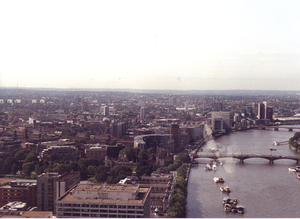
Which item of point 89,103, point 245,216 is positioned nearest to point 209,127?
point 89,103

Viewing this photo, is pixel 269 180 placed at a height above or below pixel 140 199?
below

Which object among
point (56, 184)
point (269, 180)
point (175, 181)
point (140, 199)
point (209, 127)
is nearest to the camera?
point (140, 199)

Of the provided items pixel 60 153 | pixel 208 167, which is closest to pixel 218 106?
pixel 208 167

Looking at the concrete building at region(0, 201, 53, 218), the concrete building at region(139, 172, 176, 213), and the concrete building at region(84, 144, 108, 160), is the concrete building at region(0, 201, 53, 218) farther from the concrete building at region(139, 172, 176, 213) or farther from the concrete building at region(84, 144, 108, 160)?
the concrete building at region(84, 144, 108, 160)

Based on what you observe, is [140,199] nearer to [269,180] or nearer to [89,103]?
[269,180]

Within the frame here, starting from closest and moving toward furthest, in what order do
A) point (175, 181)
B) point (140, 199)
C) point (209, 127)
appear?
1. point (140, 199)
2. point (175, 181)
3. point (209, 127)

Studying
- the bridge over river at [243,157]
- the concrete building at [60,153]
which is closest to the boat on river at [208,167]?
the bridge over river at [243,157]
